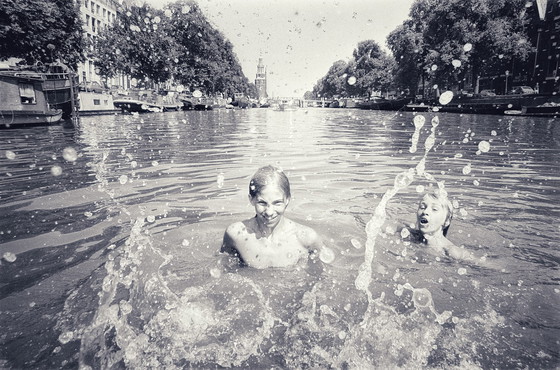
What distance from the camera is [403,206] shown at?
5875 millimetres

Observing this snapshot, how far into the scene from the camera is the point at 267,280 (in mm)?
3344

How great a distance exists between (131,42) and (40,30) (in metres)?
24.4

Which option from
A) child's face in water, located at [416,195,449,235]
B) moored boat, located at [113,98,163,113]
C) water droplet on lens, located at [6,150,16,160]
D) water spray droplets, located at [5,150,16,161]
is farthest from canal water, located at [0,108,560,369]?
moored boat, located at [113,98,163,113]

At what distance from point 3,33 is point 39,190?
73.1 ft

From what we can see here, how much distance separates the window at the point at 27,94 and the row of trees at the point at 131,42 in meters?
5.94

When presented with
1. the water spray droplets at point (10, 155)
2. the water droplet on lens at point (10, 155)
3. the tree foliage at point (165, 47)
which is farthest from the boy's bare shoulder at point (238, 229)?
the tree foliage at point (165, 47)

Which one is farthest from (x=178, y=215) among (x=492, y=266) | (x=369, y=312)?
(x=492, y=266)

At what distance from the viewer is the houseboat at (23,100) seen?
17312 millimetres

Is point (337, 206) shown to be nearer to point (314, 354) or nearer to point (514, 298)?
point (514, 298)

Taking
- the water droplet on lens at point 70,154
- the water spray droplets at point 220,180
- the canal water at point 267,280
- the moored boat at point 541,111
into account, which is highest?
the moored boat at point 541,111

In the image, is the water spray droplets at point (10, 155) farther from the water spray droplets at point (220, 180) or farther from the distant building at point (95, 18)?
the distant building at point (95, 18)

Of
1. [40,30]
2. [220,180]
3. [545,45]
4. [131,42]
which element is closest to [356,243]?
[220,180]

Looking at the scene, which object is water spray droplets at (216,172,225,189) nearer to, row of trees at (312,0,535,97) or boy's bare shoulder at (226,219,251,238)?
boy's bare shoulder at (226,219,251,238)

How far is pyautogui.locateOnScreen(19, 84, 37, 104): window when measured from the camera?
18.4 metres
